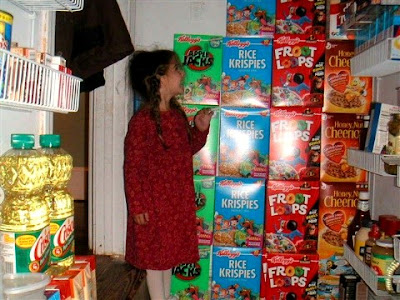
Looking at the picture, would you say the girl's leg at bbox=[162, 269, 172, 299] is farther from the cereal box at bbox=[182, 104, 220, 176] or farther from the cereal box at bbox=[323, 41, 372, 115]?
the cereal box at bbox=[323, 41, 372, 115]

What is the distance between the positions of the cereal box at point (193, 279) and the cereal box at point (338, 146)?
73 cm

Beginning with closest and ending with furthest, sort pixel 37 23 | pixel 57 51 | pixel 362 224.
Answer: pixel 37 23 → pixel 57 51 → pixel 362 224

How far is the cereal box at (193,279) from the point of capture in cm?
211

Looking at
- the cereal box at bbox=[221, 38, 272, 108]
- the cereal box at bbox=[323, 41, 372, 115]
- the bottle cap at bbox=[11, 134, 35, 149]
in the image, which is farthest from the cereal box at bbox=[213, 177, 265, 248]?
the bottle cap at bbox=[11, 134, 35, 149]

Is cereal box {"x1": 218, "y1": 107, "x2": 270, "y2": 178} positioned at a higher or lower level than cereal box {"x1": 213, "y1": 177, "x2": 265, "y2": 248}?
higher

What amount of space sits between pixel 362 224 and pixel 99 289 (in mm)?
1183

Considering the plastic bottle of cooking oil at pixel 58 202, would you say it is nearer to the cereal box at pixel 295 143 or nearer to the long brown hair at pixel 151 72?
the long brown hair at pixel 151 72

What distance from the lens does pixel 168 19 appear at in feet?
7.11

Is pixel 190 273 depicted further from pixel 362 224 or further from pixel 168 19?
pixel 168 19

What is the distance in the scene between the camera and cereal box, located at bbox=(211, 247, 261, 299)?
207cm

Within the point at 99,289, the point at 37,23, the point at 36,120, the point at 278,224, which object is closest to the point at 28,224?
the point at 36,120

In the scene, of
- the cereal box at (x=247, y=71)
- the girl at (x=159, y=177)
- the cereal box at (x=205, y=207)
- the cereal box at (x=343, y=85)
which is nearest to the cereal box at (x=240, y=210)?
the cereal box at (x=205, y=207)

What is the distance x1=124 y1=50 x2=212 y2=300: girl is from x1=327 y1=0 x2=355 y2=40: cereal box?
0.74 m

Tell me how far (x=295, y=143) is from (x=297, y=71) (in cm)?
36
